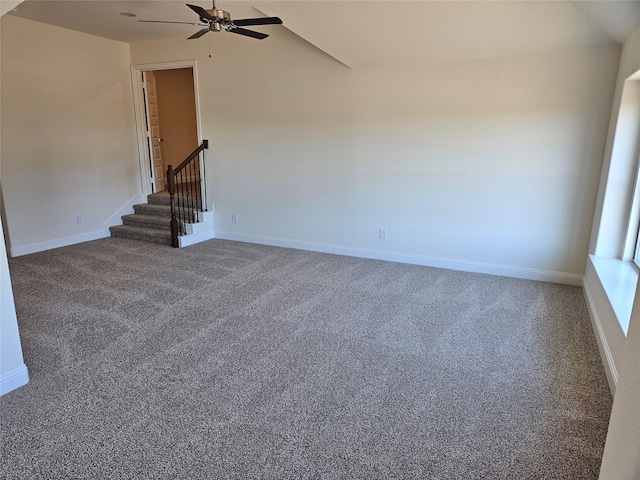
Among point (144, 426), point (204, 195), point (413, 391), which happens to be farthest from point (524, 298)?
point (204, 195)

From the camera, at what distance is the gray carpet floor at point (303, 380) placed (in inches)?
74.1

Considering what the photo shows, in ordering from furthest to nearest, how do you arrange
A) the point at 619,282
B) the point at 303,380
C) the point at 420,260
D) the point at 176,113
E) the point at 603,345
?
the point at 176,113
the point at 420,260
the point at 619,282
the point at 603,345
the point at 303,380

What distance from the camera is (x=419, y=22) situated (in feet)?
11.9

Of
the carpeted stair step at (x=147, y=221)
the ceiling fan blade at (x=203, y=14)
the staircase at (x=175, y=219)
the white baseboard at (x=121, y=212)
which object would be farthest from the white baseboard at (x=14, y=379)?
the white baseboard at (x=121, y=212)

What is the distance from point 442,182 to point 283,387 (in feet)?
10.2

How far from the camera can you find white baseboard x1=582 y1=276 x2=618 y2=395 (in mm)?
2396

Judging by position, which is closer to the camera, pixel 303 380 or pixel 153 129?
A: pixel 303 380

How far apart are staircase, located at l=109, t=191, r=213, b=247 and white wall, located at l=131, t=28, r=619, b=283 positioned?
0.90 ft

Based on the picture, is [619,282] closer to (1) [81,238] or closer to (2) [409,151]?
(2) [409,151]

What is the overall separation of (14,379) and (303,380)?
1.71 metres

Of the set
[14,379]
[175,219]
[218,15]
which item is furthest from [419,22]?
[14,379]

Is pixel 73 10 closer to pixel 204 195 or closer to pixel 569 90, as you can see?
pixel 204 195

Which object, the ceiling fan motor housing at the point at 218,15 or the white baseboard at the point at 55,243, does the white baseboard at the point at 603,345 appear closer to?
the ceiling fan motor housing at the point at 218,15

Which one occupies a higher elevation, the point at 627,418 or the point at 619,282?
the point at 627,418
